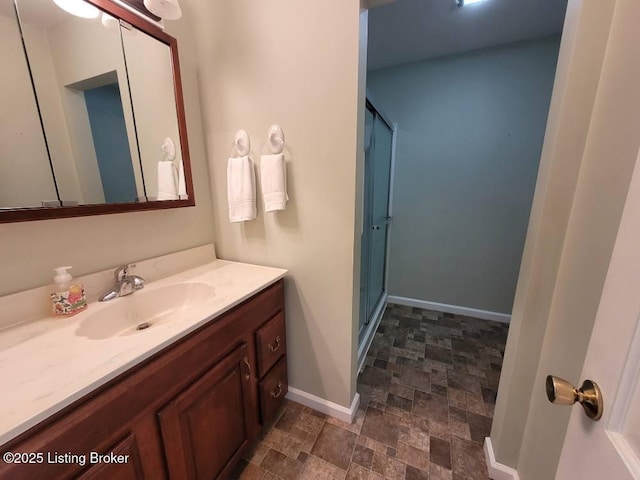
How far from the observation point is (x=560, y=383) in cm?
46

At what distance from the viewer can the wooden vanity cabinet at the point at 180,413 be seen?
0.55m

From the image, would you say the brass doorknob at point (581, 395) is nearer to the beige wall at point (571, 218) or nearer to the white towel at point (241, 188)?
the beige wall at point (571, 218)

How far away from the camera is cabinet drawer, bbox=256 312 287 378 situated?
1.17 metres

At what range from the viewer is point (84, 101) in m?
0.96

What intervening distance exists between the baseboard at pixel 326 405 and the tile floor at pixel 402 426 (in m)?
0.03

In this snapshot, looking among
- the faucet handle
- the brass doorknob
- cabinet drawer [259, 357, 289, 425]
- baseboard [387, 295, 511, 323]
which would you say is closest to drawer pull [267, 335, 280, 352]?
cabinet drawer [259, 357, 289, 425]

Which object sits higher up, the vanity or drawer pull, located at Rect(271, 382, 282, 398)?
the vanity

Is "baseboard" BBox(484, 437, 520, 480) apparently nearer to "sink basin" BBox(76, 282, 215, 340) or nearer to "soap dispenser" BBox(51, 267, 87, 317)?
"sink basin" BBox(76, 282, 215, 340)

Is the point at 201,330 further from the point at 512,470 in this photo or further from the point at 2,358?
the point at 512,470

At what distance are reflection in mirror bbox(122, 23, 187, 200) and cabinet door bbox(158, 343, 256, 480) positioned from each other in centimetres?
85

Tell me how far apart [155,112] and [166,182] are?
1.05 feet

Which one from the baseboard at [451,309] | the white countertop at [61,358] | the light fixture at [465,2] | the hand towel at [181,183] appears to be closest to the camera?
the white countertop at [61,358]

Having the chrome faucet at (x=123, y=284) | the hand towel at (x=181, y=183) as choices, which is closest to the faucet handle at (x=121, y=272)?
the chrome faucet at (x=123, y=284)

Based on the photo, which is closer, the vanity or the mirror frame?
the vanity
